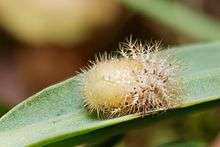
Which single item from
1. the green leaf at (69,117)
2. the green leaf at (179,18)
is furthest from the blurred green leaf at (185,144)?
the green leaf at (179,18)

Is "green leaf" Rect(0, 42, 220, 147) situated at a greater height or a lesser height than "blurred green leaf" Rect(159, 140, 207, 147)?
greater

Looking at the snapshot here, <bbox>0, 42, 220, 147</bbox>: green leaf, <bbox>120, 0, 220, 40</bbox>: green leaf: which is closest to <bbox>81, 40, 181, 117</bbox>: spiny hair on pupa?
<bbox>0, 42, 220, 147</bbox>: green leaf

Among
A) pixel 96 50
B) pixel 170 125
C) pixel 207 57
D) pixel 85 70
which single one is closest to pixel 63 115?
pixel 85 70

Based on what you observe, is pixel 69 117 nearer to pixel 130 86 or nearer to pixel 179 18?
pixel 130 86

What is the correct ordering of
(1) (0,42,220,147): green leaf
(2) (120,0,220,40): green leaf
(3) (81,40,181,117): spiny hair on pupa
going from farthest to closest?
(2) (120,0,220,40): green leaf → (3) (81,40,181,117): spiny hair on pupa → (1) (0,42,220,147): green leaf

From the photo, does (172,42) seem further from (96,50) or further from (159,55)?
(159,55)

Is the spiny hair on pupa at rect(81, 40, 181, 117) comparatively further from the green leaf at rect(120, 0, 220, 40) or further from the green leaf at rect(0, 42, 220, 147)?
the green leaf at rect(120, 0, 220, 40)

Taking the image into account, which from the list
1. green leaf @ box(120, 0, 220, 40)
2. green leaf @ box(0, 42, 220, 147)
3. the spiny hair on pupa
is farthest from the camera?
green leaf @ box(120, 0, 220, 40)
